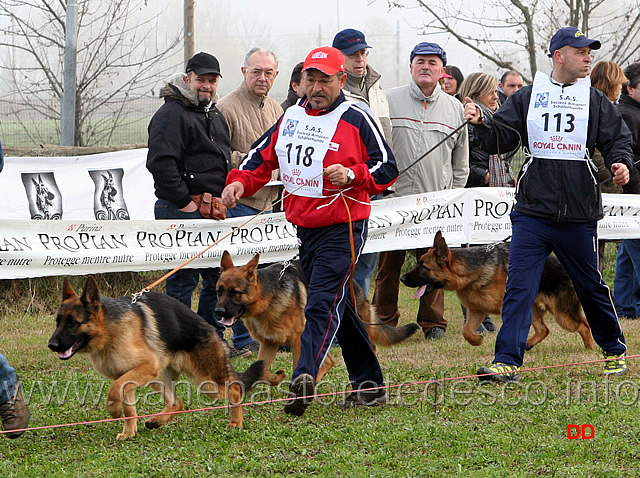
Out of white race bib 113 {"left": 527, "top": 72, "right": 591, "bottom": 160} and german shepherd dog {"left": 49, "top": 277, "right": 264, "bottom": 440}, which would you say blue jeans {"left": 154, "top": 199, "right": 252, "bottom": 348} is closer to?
german shepherd dog {"left": 49, "top": 277, "right": 264, "bottom": 440}

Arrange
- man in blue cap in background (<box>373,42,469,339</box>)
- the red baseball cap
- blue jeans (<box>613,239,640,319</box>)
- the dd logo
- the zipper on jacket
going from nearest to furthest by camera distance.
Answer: the dd logo → the red baseball cap → the zipper on jacket → man in blue cap in background (<box>373,42,469,339</box>) → blue jeans (<box>613,239,640,319</box>)

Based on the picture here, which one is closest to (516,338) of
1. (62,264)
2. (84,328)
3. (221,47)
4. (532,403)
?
(532,403)

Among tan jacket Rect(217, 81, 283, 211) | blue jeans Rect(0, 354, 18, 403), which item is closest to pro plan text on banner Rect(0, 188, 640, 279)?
tan jacket Rect(217, 81, 283, 211)

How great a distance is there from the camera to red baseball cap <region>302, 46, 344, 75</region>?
4973mm

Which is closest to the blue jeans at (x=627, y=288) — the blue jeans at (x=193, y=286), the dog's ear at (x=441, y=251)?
the dog's ear at (x=441, y=251)

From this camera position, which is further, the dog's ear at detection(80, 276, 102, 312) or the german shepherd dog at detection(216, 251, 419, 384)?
the german shepherd dog at detection(216, 251, 419, 384)

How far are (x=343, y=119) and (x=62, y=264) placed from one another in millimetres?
3662

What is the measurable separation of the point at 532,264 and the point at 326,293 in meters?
1.70

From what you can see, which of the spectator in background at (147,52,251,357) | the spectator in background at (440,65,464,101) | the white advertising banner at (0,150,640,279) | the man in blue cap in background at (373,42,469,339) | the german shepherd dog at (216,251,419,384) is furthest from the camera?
the spectator in background at (440,65,464,101)

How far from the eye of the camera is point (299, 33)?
27984 mm

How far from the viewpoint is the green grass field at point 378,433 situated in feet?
13.7

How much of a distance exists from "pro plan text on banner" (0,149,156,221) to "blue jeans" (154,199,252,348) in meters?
1.62

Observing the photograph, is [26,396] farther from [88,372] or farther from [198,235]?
[198,235]

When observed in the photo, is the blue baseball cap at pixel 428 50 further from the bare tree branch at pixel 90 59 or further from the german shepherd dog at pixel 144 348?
the bare tree branch at pixel 90 59
